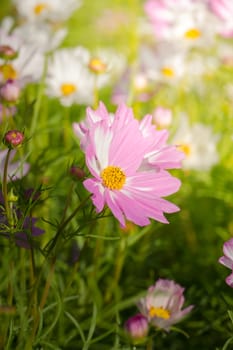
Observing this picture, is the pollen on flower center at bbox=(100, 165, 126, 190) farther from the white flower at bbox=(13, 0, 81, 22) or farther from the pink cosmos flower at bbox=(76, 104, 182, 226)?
the white flower at bbox=(13, 0, 81, 22)

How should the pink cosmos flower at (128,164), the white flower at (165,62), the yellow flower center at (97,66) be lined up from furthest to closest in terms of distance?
the white flower at (165,62)
the yellow flower center at (97,66)
the pink cosmos flower at (128,164)

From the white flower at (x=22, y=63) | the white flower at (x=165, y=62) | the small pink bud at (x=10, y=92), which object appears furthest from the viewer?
the white flower at (x=165, y=62)

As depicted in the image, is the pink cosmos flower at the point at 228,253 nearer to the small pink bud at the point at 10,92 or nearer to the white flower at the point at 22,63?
the small pink bud at the point at 10,92

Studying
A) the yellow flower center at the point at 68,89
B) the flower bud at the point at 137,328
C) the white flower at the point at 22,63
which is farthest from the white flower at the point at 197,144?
the flower bud at the point at 137,328

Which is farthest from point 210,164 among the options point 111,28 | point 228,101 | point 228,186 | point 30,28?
point 111,28

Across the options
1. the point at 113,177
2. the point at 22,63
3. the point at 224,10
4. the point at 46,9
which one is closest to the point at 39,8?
the point at 46,9

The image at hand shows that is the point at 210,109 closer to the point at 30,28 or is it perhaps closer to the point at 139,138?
the point at 30,28

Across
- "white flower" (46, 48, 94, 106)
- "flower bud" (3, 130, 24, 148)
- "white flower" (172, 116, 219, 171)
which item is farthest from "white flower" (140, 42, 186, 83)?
"flower bud" (3, 130, 24, 148)
